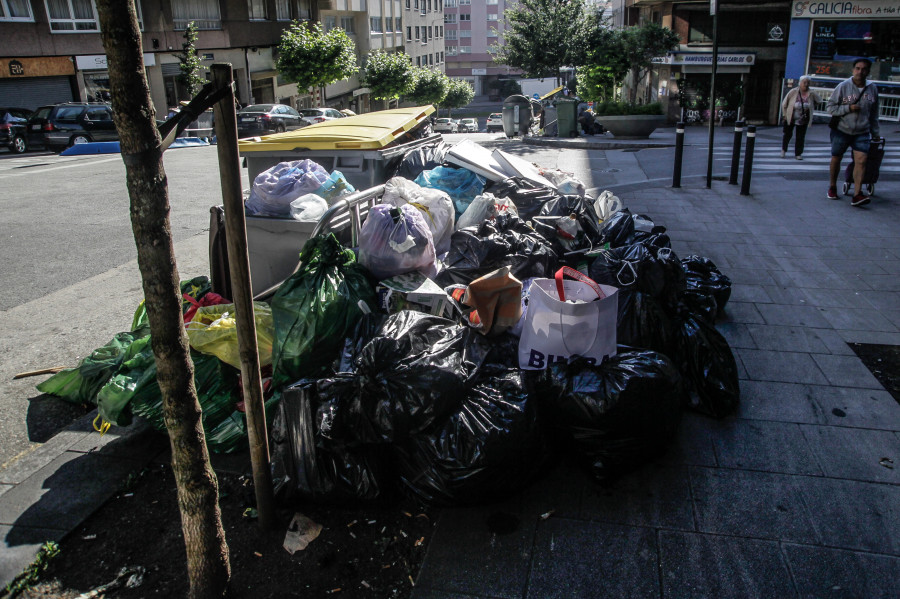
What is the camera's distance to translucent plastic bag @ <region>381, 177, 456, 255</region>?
4609mm

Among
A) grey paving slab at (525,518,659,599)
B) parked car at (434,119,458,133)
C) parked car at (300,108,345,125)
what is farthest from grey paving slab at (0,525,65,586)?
parked car at (434,119,458,133)

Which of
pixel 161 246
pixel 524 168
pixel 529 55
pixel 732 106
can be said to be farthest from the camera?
pixel 529 55

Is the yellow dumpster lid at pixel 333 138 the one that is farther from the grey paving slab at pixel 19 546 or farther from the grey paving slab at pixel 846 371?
the grey paving slab at pixel 846 371

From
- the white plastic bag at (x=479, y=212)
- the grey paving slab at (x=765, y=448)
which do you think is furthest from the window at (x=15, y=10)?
the grey paving slab at (x=765, y=448)

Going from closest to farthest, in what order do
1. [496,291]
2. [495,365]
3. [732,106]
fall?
[495,365]
[496,291]
[732,106]

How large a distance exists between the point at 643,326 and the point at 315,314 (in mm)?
1796

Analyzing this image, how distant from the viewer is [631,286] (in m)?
4.06

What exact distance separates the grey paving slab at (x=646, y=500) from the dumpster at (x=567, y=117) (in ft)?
46.4

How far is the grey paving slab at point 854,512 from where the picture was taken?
8.59 feet

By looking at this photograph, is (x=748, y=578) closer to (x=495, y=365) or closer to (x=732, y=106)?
(x=495, y=365)

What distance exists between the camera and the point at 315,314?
345cm

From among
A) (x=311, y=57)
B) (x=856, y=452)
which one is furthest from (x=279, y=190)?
(x=311, y=57)

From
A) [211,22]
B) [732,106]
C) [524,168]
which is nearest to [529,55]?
[732,106]

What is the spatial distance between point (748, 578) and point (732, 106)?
82.6 ft
